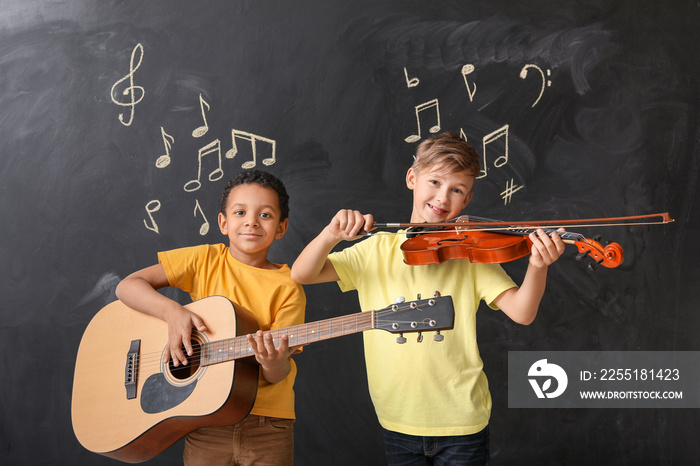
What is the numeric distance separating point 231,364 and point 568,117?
73.0 inches

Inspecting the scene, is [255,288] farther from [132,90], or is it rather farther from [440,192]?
[132,90]

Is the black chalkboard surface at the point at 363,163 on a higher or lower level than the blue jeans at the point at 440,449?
higher

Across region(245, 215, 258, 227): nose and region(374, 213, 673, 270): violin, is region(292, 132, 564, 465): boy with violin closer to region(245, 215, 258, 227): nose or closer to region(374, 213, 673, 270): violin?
region(374, 213, 673, 270): violin

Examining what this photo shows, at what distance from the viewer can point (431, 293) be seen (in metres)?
1.51

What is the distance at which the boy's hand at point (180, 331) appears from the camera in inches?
61.5

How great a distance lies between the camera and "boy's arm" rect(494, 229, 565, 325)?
1.34m

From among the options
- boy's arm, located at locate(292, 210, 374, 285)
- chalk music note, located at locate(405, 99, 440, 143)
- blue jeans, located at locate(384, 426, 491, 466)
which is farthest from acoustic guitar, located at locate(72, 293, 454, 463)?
chalk music note, located at locate(405, 99, 440, 143)

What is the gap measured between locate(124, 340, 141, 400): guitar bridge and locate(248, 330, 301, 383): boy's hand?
0.42 m

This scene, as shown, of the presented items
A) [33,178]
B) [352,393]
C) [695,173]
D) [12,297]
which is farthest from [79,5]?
[695,173]

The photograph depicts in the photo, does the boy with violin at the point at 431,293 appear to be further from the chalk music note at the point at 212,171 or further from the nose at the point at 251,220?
the chalk music note at the point at 212,171

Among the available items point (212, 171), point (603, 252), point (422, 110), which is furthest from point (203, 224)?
Result: point (603, 252)

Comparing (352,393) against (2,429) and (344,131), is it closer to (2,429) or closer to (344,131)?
(344,131)

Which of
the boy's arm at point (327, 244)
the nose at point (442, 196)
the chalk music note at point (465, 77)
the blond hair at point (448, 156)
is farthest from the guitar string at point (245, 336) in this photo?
the chalk music note at point (465, 77)

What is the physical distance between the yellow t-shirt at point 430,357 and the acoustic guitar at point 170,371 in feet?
0.56
